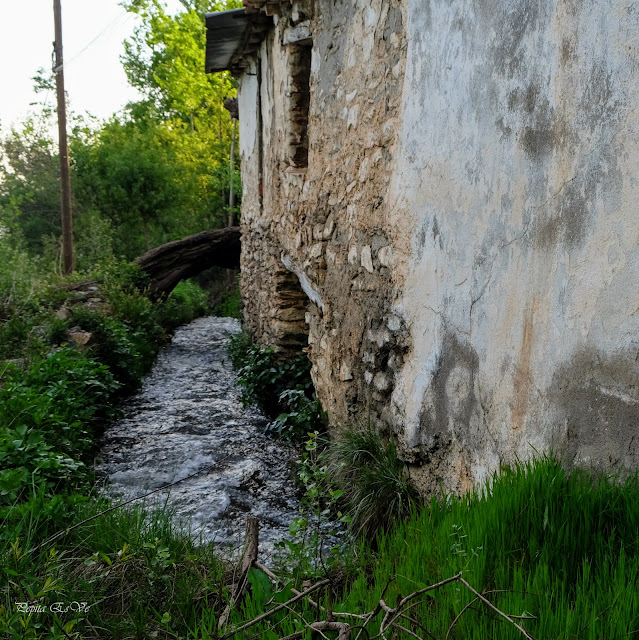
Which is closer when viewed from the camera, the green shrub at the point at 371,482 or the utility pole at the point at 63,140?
the green shrub at the point at 371,482

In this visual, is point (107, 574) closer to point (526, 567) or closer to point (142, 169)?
point (526, 567)

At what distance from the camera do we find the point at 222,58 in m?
8.84

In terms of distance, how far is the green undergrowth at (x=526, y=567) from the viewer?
4.79 feet

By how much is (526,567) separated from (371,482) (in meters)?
1.60

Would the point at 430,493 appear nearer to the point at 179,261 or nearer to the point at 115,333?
the point at 115,333

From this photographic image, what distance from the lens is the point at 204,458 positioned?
511 cm

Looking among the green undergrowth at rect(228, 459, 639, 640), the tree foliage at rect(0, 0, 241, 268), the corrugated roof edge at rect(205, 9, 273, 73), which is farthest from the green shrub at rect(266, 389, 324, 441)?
the tree foliage at rect(0, 0, 241, 268)

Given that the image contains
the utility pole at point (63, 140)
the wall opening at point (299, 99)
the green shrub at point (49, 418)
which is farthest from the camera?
the utility pole at point (63, 140)

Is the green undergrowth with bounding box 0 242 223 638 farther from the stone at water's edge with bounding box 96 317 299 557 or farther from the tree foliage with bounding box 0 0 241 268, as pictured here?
the tree foliage with bounding box 0 0 241 268

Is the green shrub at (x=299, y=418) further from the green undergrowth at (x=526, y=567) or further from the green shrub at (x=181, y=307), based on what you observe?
the green shrub at (x=181, y=307)

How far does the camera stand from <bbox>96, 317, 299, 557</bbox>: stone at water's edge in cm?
402

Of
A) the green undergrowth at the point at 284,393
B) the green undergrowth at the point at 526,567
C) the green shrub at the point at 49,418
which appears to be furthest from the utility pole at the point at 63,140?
the green undergrowth at the point at 526,567

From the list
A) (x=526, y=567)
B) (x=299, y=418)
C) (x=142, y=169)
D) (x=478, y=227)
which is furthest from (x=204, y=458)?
(x=142, y=169)

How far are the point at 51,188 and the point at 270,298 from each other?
738 inches
